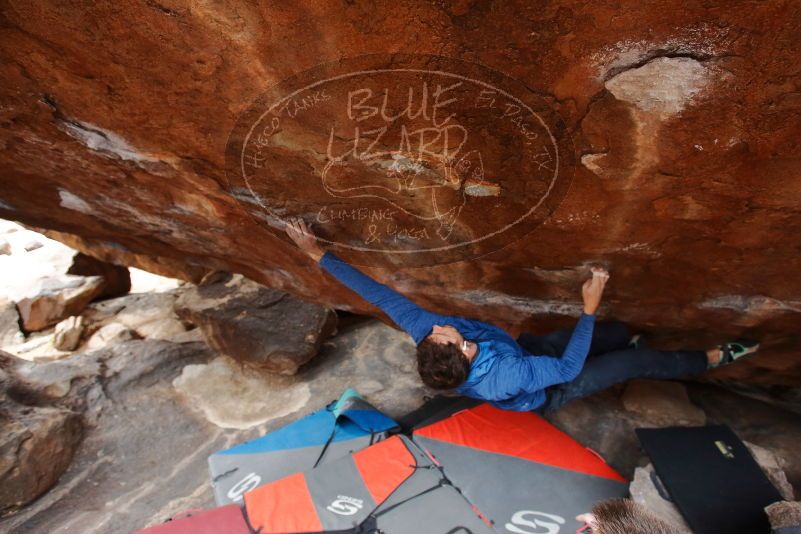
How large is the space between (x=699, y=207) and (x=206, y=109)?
1.94 m

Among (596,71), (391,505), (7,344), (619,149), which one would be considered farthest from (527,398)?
(7,344)

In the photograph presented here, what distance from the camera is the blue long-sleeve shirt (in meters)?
2.23

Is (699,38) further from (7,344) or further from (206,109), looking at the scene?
(7,344)

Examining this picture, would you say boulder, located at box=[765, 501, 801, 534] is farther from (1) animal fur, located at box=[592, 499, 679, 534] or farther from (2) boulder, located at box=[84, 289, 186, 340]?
(2) boulder, located at box=[84, 289, 186, 340]

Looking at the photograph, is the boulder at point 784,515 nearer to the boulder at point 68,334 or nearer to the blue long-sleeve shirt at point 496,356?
the blue long-sleeve shirt at point 496,356

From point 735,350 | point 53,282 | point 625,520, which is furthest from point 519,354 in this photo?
point 53,282

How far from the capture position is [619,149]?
1.51 m

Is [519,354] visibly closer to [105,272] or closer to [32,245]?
[105,272]

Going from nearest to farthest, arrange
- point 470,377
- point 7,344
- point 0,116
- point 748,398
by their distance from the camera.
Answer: point 0,116 → point 470,377 → point 748,398 → point 7,344

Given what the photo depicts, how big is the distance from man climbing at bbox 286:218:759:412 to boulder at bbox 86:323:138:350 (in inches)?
193

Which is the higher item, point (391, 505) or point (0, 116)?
point (0, 116)

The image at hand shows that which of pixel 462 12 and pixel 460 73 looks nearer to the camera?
pixel 462 12

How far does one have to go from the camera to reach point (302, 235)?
257 centimetres

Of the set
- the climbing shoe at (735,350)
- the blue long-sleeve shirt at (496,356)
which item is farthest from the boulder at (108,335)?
the climbing shoe at (735,350)
